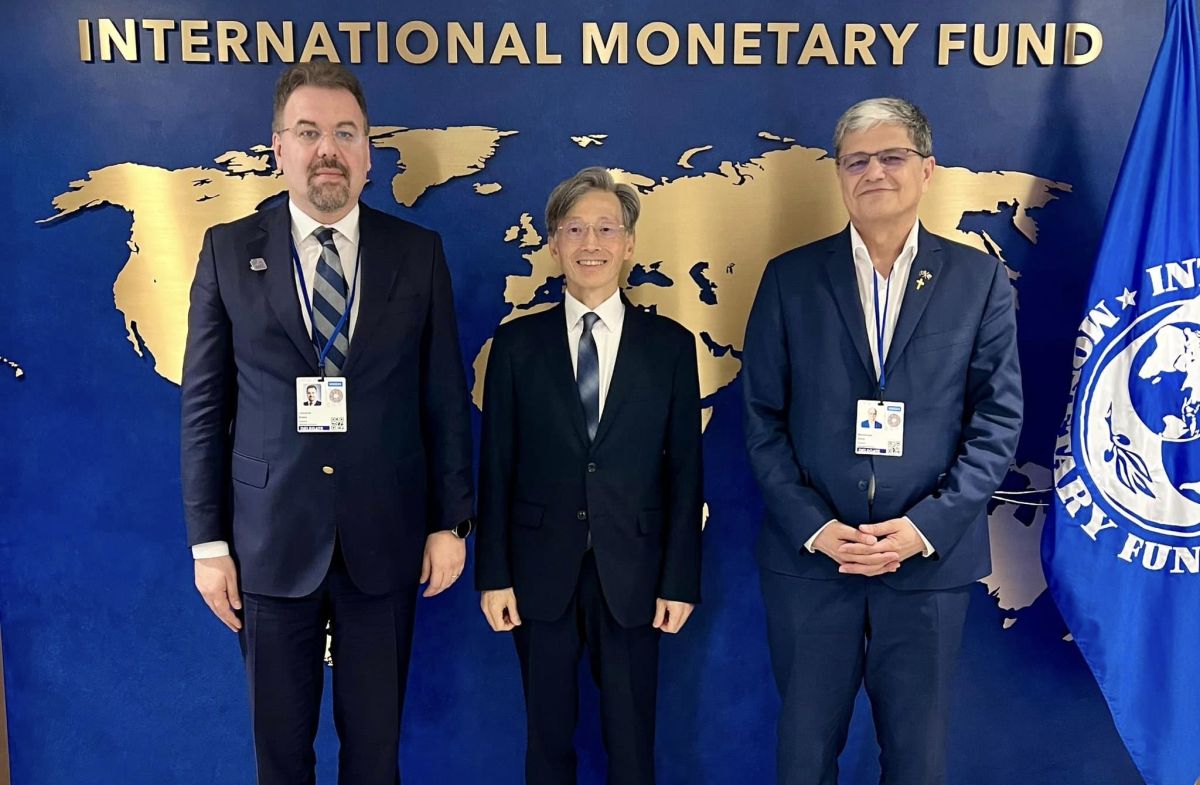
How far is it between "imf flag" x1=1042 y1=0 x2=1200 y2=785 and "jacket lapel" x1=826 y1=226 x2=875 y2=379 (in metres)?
0.68

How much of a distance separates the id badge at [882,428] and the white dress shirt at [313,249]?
3.95 ft

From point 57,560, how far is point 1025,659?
2926 mm

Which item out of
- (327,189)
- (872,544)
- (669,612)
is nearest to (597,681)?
(669,612)

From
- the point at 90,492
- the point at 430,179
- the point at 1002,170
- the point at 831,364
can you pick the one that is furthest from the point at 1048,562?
the point at 90,492

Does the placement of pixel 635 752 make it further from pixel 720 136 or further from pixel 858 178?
pixel 720 136

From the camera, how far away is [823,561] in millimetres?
2090

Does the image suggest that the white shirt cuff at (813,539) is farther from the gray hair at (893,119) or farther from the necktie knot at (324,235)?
the necktie knot at (324,235)

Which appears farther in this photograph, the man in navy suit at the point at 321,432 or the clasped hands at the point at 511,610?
the clasped hands at the point at 511,610

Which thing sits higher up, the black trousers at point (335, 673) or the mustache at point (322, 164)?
the mustache at point (322, 164)

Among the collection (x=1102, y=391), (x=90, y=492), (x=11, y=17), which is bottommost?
(x=90, y=492)

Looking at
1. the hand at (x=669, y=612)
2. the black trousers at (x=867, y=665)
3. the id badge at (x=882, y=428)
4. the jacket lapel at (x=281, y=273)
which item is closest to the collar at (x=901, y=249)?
the id badge at (x=882, y=428)

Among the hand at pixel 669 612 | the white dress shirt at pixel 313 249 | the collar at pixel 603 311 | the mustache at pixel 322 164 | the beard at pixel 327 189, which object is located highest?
the mustache at pixel 322 164

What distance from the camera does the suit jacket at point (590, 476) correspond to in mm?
2123

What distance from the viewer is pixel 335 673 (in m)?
2.11
